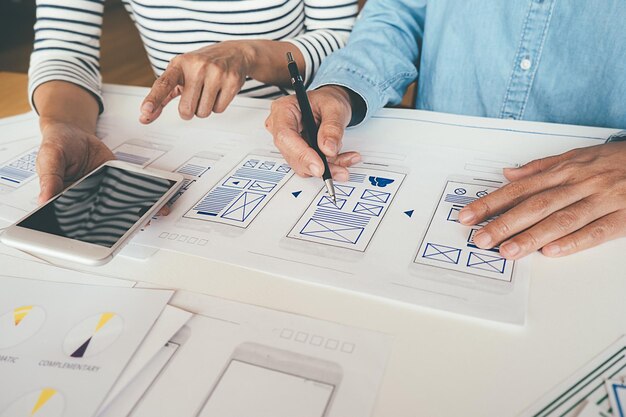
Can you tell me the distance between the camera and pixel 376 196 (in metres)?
0.51

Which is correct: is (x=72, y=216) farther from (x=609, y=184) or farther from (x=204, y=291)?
(x=609, y=184)

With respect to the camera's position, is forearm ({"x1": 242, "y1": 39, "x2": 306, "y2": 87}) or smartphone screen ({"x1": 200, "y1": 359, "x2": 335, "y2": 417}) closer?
smartphone screen ({"x1": 200, "y1": 359, "x2": 335, "y2": 417})

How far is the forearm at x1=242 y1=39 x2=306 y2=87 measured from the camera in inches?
29.5

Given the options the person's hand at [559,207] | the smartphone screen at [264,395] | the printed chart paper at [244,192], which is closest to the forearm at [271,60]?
the printed chart paper at [244,192]

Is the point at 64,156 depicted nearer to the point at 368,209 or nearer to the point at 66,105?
the point at 66,105

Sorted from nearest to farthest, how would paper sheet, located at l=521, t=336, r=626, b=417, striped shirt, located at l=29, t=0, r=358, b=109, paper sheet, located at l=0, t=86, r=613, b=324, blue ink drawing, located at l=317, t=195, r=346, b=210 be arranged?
paper sheet, located at l=521, t=336, r=626, b=417 < paper sheet, located at l=0, t=86, r=613, b=324 < blue ink drawing, located at l=317, t=195, r=346, b=210 < striped shirt, located at l=29, t=0, r=358, b=109

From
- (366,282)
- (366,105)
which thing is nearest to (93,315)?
(366,282)

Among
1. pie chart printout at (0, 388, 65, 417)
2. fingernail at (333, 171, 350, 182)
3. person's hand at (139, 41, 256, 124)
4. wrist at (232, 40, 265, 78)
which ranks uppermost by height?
wrist at (232, 40, 265, 78)

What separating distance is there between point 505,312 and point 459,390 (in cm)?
8

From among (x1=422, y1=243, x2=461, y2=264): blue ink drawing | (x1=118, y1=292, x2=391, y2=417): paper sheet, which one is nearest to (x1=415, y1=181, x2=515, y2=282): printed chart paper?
(x1=422, y1=243, x2=461, y2=264): blue ink drawing

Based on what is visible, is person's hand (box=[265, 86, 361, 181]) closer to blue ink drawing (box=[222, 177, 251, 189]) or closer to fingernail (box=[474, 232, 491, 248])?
blue ink drawing (box=[222, 177, 251, 189])

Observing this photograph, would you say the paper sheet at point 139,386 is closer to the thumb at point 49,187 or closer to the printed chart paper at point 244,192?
the printed chart paper at point 244,192

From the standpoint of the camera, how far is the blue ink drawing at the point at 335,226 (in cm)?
45

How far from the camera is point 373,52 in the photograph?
2.41ft
